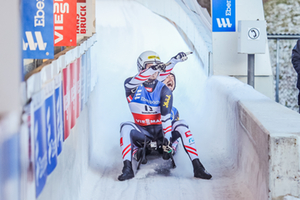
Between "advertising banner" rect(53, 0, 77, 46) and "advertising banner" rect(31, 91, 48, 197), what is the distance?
911mm

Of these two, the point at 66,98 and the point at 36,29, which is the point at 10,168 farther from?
the point at 66,98

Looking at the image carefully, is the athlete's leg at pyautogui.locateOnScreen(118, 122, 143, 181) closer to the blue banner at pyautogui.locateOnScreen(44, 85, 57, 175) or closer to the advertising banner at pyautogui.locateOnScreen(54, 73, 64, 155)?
the advertising banner at pyautogui.locateOnScreen(54, 73, 64, 155)

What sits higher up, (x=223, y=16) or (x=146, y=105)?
(x=223, y=16)

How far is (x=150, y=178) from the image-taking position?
137 inches

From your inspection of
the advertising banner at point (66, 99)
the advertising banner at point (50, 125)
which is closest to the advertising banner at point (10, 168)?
the advertising banner at point (50, 125)

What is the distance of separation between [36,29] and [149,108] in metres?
2.31

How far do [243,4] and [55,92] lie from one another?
16.0 feet

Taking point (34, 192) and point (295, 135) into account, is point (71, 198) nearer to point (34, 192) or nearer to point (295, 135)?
point (34, 192)

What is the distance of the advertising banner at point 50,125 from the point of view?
169 cm

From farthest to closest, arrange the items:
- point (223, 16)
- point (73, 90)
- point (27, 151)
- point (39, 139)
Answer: point (223, 16)
point (73, 90)
point (39, 139)
point (27, 151)

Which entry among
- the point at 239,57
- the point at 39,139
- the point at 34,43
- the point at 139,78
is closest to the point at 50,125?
the point at 39,139

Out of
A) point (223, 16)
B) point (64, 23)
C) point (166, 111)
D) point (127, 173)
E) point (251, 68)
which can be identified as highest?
point (223, 16)

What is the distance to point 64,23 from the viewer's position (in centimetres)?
247

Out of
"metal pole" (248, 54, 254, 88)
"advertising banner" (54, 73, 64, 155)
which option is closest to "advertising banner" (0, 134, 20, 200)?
"advertising banner" (54, 73, 64, 155)
